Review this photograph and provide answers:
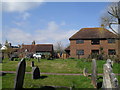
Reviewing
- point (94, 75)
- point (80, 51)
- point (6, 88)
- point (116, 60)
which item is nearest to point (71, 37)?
point (80, 51)

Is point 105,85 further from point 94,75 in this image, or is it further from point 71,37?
point 71,37

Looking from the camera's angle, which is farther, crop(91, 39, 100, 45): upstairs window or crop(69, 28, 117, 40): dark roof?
crop(91, 39, 100, 45): upstairs window

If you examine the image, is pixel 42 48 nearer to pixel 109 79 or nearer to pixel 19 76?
pixel 19 76

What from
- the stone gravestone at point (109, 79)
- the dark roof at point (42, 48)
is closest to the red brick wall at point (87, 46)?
the dark roof at point (42, 48)

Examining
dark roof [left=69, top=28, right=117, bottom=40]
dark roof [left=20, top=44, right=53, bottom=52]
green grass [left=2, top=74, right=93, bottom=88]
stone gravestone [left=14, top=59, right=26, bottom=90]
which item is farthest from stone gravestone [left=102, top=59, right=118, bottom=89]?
dark roof [left=20, top=44, right=53, bottom=52]

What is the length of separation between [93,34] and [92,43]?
8.38 ft

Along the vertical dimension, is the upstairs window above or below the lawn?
above

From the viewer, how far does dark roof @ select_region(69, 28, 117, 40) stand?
119ft

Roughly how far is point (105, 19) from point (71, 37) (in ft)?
33.5

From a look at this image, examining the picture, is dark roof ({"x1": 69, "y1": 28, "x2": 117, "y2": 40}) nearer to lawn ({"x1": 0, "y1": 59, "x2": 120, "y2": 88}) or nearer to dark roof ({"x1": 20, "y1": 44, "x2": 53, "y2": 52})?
dark roof ({"x1": 20, "y1": 44, "x2": 53, "y2": 52})

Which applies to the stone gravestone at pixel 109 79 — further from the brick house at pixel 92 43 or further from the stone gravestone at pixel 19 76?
the brick house at pixel 92 43

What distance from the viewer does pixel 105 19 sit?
32094 mm

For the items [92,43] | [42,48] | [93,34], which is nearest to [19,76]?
[92,43]

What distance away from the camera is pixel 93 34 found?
3750 centimetres
